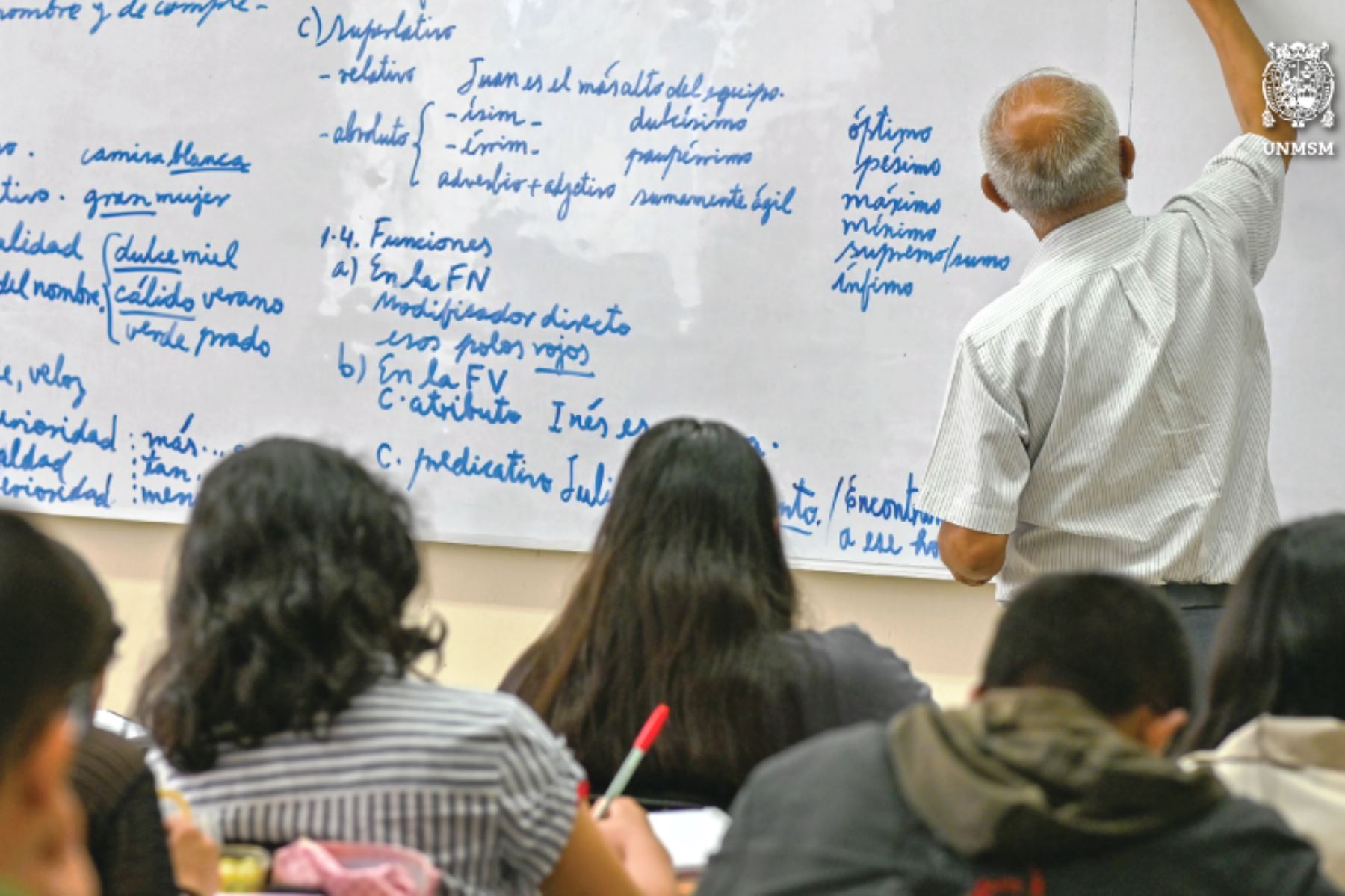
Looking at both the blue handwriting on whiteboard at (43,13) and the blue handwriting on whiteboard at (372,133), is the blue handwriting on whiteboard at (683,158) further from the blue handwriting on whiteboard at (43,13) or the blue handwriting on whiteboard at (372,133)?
the blue handwriting on whiteboard at (43,13)

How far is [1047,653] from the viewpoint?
4.08 ft

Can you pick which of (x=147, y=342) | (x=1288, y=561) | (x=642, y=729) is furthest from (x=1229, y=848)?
(x=147, y=342)

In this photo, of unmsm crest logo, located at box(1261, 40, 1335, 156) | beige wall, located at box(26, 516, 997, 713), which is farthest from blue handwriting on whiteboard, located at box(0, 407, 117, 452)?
unmsm crest logo, located at box(1261, 40, 1335, 156)

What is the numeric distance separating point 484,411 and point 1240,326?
1.38 m

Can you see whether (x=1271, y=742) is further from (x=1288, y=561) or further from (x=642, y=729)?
(x=642, y=729)

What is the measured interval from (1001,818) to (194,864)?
75 cm

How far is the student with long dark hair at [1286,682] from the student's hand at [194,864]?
2.89 feet

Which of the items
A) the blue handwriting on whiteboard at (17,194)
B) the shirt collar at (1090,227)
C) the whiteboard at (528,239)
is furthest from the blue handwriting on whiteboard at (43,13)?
the shirt collar at (1090,227)

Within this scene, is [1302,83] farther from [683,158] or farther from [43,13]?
[43,13]

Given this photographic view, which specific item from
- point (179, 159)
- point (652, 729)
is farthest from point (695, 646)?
point (179, 159)

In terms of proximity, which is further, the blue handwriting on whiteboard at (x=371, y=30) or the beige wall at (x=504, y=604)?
the blue handwriting on whiteboard at (x=371, y=30)

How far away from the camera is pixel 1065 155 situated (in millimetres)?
2184

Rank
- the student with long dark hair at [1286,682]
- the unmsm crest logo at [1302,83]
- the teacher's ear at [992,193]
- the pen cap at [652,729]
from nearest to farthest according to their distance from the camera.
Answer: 1. the student with long dark hair at [1286,682]
2. the pen cap at [652,729]
3. the teacher's ear at [992,193]
4. the unmsm crest logo at [1302,83]

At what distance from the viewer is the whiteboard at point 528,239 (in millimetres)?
2709
